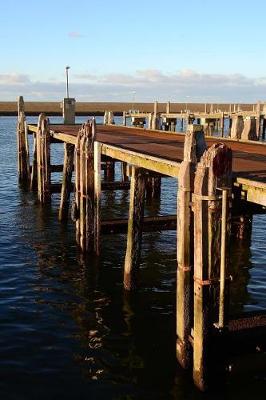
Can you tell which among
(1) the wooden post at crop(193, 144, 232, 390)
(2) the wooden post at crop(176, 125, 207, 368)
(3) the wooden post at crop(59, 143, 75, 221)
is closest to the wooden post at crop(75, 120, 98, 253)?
(3) the wooden post at crop(59, 143, 75, 221)

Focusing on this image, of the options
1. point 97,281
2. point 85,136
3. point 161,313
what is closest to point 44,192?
point 85,136

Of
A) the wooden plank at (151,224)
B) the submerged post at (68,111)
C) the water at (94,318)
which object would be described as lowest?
the water at (94,318)

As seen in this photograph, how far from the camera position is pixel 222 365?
29.2 feet

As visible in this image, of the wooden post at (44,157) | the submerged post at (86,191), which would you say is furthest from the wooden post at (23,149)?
the submerged post at (86,191)

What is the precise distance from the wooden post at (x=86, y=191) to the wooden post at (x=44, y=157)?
7.39 metres

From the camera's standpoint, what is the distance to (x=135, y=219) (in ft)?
44.2

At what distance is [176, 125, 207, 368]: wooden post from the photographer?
29.9ft

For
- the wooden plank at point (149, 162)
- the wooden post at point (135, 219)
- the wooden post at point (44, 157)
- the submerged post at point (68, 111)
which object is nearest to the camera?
the wooden plank at point (149, 162)

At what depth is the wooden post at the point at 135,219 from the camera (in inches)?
526

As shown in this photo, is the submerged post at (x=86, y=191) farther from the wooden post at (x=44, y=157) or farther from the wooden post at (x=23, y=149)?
the wooden post at (x=23, y=149)

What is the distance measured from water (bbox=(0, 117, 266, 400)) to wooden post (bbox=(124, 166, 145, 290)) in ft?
3.14

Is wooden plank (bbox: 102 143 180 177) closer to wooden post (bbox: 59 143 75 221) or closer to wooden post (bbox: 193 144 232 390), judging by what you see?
wooden post (bbox: 193 144 232 390)

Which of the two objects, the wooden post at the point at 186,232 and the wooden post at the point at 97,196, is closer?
the wooden post at the point at 186,232

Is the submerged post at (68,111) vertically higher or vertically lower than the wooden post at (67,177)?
higher
